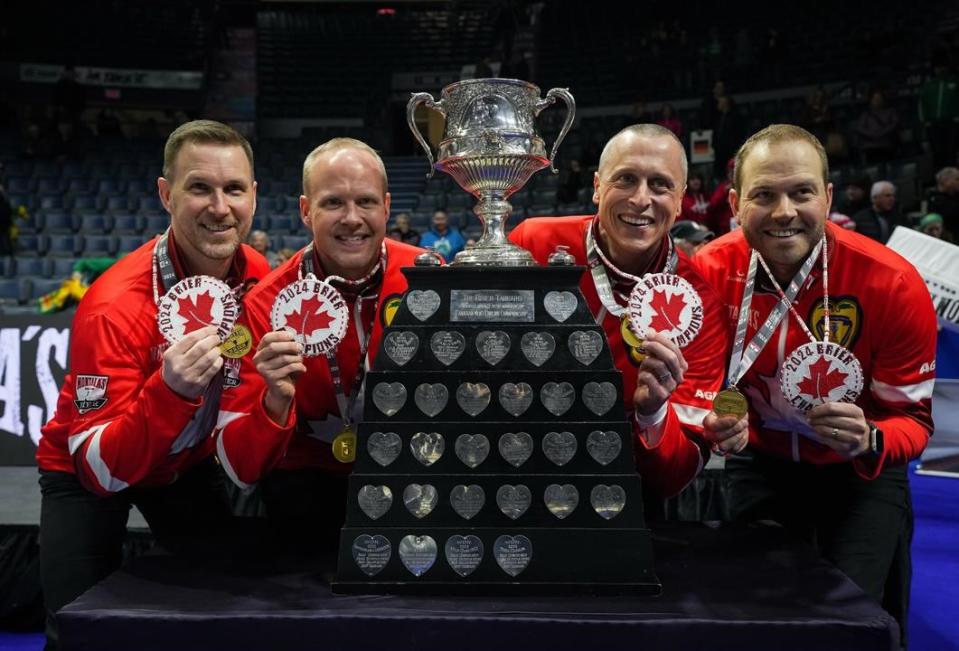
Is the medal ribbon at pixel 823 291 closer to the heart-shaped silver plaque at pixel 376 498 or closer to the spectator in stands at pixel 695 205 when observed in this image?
the heart-shaped silver plaque at pixel 376 498

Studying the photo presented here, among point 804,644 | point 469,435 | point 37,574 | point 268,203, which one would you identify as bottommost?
A: point 37,574

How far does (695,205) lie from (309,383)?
563 centimetres

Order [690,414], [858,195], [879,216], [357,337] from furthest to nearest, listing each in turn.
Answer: [858,195], [879,216], [357,337], [690,414]

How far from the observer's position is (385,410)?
1.69 m

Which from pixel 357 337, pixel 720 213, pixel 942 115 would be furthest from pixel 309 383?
pixel 942 115

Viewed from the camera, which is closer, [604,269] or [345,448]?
[345,448]

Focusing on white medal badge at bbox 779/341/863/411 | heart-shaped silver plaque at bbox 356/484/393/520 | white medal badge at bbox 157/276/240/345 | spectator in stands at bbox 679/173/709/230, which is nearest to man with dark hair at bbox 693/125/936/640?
white medal badge at bbox 779/341/863/411

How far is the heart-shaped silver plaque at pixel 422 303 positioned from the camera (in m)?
1.73

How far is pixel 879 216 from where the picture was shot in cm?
687

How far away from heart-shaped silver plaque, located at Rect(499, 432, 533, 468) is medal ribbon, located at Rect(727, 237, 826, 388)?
2.91ft

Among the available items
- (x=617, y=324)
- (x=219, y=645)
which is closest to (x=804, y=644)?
(x=219, y=645)

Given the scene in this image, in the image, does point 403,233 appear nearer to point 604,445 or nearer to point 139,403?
point 139,403

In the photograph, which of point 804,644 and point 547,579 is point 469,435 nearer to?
point 547,579

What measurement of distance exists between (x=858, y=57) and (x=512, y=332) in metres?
14.0
